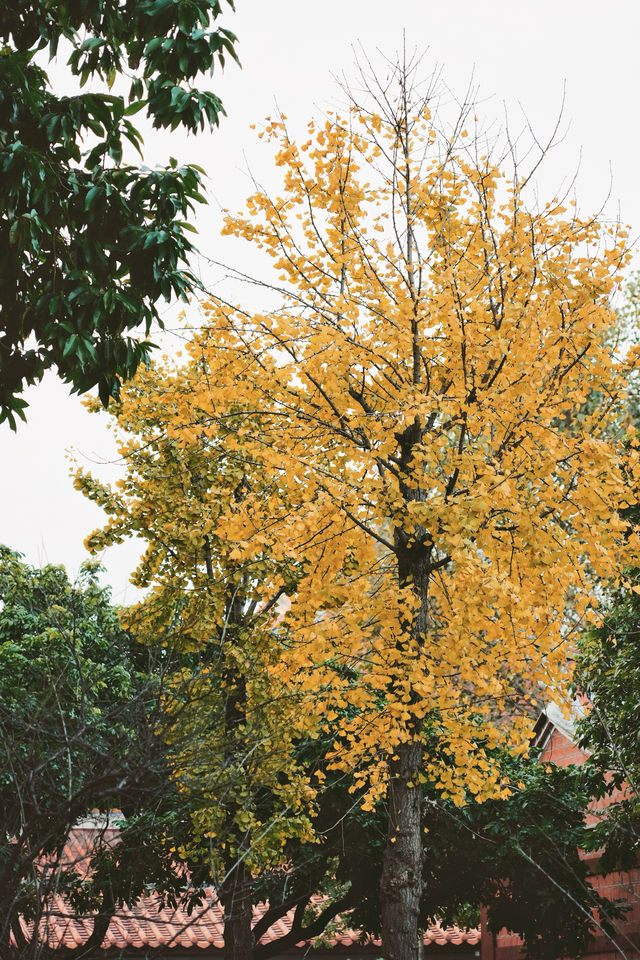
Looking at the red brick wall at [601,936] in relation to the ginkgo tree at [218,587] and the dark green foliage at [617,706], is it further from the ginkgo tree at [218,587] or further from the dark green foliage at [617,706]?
the ginkgo tree at [218,587]

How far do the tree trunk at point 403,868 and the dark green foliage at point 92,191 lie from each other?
14.2 ft

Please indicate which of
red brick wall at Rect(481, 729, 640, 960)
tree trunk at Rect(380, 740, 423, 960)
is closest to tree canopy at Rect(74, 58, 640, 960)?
tree trunk at Rect(380, 740, 423, 960)

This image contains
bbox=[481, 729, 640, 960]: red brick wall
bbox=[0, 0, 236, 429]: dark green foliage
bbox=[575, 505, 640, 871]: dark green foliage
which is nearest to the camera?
bbox=[0, 0, 236, 429]: dark green foliage

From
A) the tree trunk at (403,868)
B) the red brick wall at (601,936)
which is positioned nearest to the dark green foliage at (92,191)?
the tree trunk at (403,868)

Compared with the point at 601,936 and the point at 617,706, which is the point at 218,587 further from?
the point at 601,936

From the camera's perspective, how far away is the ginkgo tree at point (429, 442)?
303 inches

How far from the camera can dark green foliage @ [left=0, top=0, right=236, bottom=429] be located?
5957 mm

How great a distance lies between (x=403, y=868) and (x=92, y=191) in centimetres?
593

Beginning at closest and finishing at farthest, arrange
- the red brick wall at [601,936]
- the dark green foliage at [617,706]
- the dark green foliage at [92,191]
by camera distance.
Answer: the dark green foliage at [92,191] → the dark green foliage at [617,706] → the red brick wall at [601,936]

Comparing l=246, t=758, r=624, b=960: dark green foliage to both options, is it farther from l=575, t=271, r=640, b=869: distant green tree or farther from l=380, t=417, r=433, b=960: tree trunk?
l=380, t=417, r=433, b=960: tree trunk

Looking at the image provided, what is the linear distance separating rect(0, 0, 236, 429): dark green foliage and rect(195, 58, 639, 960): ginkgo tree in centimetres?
182

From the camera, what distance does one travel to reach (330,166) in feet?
29.7

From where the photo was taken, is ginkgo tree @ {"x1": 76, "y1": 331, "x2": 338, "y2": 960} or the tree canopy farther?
ginkgo tree @ {"x1": 76, "y1": 331, "x2": 338, "y2": 960}

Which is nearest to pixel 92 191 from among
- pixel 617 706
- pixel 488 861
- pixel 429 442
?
pixel 429 442
